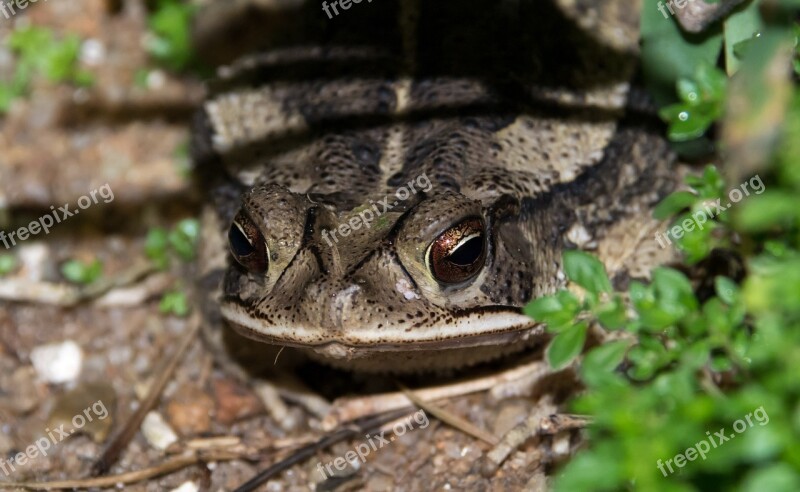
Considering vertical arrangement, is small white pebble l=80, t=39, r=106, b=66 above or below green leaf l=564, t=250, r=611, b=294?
above

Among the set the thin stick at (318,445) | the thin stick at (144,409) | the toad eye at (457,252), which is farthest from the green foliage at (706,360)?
the thin stick at (144,409)

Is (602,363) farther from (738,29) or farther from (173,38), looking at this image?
(173,38)

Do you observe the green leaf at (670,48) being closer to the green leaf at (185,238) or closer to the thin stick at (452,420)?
the thin stick at (452,420)

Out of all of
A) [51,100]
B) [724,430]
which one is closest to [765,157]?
[724,430]

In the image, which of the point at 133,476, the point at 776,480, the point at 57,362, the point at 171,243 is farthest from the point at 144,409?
the point at 776,480

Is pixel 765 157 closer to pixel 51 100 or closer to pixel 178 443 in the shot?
pixel 178 443

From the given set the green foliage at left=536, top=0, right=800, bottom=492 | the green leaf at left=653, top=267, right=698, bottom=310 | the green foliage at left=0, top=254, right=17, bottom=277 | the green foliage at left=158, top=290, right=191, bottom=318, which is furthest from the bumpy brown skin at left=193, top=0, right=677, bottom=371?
the green foliage at left=0, top=254, right=17, bottom=277

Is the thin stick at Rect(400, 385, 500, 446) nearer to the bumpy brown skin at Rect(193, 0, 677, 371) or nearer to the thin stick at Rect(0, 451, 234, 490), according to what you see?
the bumpy brown skin at Rect(193, 0, 677, 371)
